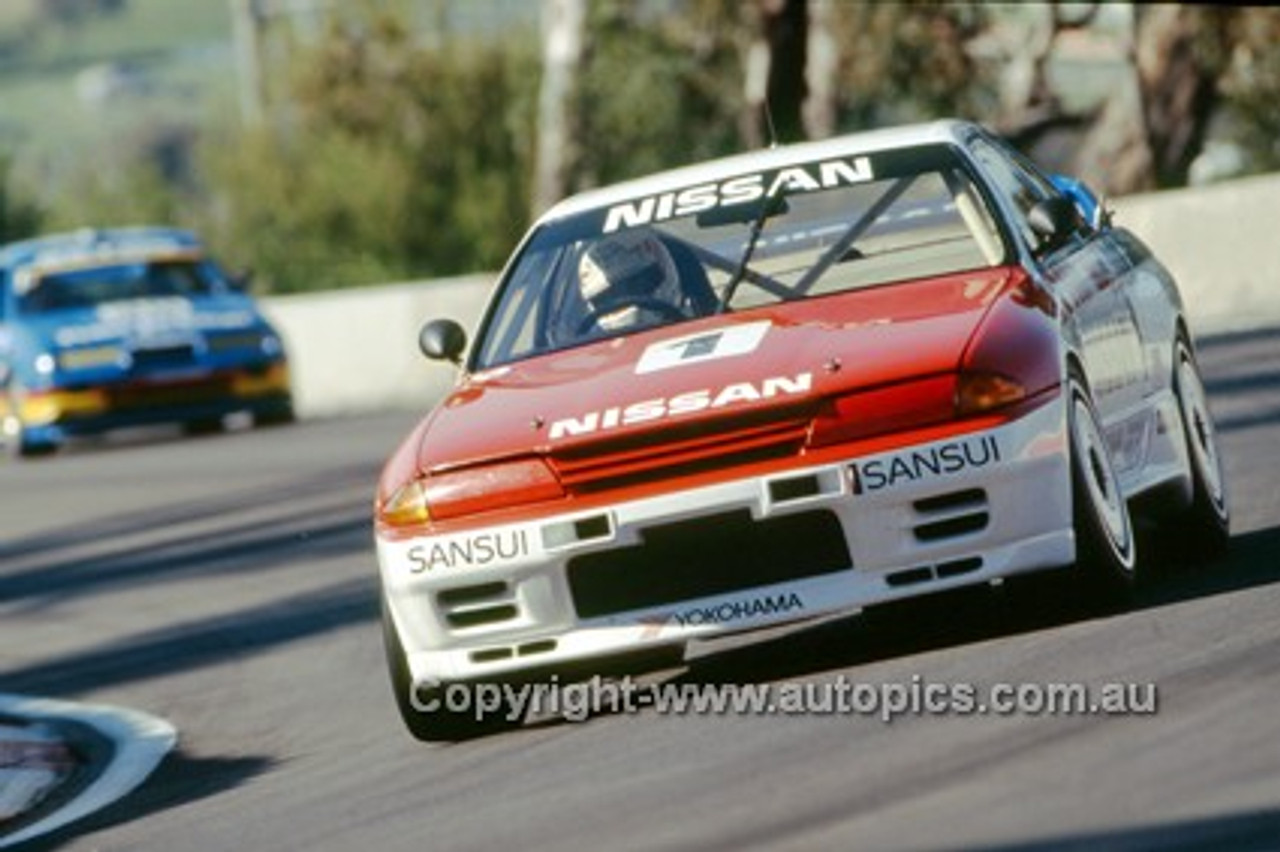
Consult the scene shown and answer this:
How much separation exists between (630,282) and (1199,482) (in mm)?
1817

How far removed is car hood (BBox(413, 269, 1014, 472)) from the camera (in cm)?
972

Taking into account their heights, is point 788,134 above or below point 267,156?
above

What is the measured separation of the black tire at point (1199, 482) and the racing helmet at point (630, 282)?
1.65 metres

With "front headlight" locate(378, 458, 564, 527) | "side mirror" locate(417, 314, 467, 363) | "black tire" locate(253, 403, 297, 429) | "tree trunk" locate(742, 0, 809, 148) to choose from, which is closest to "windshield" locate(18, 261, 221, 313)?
→ "black tire" locate(253, 403, 297, 429)

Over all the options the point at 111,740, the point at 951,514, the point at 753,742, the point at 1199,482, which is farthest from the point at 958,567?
the point at 111,740

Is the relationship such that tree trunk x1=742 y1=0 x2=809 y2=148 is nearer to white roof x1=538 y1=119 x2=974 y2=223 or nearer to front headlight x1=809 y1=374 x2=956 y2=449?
white roof x1=538 y1=119 x2=974 y2=223

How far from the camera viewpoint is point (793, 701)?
9.70m

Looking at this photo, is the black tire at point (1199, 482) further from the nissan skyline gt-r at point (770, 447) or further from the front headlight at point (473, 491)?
the front headlight at point (473, 491)

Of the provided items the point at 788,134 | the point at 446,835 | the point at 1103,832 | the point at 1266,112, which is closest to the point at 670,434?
the point at 446,835

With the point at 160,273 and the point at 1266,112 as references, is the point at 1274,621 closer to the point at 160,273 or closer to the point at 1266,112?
the point at 160,273

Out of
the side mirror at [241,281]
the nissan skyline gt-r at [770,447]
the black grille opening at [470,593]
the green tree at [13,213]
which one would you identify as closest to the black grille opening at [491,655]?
the nissan skyline gt-r at [770,447]

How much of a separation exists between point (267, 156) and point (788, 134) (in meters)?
16.4

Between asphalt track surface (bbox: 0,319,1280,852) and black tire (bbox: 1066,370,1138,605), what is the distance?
4.7 inches

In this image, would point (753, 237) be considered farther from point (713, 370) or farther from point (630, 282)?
point (713, 370)
